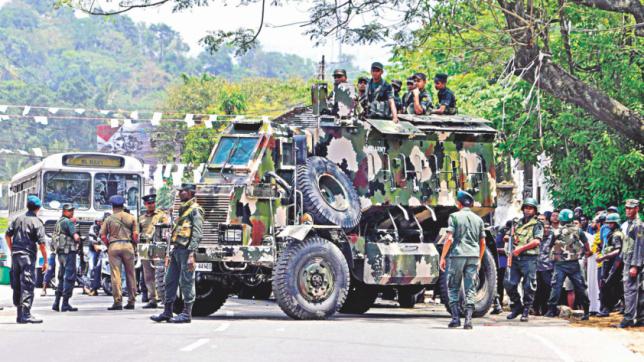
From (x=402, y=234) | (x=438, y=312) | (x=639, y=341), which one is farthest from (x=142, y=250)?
(x=639, y=341)

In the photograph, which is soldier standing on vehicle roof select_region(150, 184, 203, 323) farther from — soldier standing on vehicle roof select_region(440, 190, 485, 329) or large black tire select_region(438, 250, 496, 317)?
large black tire select_region(438, 250, 496, 317)

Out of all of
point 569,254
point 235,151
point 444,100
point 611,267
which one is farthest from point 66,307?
point 611,267

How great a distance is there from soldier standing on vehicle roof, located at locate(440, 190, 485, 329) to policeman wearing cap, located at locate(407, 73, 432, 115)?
424cm

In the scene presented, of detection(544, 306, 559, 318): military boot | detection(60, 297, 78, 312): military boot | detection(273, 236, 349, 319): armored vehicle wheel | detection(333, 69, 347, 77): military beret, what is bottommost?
detection(544, 306, 559, 318): military boot

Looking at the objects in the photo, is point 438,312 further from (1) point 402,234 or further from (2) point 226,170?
(2) point 226,170

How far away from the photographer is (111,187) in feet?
98.4

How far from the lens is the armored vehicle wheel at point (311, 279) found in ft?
59.3

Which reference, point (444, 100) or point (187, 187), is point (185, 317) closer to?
A: point (187, 187)

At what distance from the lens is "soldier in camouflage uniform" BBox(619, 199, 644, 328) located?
1845 cm

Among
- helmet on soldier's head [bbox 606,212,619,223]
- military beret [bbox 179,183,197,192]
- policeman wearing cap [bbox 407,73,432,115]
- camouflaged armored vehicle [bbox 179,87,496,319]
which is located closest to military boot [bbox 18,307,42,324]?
camouflaged armored vehicle [bbox 179,87,496,319]

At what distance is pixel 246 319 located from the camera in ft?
61.8

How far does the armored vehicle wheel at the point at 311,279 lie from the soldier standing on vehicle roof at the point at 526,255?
2.83 meters

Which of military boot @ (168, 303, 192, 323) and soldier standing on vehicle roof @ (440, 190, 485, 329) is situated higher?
soldier standing on vehicle roof @ (440, 190, 485, 329)

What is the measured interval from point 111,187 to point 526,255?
13.2 meters
